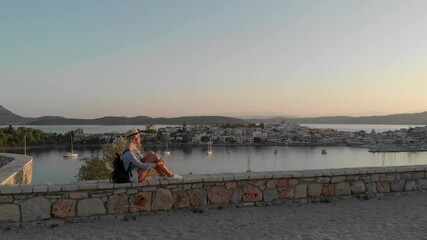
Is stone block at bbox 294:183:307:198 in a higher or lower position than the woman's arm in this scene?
lower

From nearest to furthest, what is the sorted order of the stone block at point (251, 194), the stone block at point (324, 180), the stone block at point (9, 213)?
the stone block at point (9, 213) < the stone block at point (251, 194) < the stone block at point (324, 180)

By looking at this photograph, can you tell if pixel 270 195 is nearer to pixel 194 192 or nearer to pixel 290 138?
pixel 194 192

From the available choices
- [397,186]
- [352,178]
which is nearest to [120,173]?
[352,178]

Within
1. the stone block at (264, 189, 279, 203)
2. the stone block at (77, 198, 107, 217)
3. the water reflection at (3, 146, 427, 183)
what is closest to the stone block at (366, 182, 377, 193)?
the stone block at (264, 189, 279, 203)

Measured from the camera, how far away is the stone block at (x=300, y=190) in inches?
259

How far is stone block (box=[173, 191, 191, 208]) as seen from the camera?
5777 millimetres

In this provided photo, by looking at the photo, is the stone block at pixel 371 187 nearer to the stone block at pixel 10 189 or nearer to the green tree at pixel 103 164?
the stone block at pixel 10 189

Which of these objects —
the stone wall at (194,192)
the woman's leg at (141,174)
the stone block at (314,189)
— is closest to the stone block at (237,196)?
the stone wall at (194,192)

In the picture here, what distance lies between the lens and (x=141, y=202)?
5.57 metres

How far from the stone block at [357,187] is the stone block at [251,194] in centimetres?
184

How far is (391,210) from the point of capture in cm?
627

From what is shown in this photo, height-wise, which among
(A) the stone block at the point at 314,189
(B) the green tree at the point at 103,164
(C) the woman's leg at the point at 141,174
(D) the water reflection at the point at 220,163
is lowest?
(D) the water reflection at the point at 220,163

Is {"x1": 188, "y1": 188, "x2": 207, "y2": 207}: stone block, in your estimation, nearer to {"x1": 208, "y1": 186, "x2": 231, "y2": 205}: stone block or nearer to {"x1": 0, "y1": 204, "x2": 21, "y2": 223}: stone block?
{"x1": 208, "y1": 186, "x2": 231, "y2": 205}: stone block

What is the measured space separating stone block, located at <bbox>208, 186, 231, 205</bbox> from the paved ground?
5.8 inches
